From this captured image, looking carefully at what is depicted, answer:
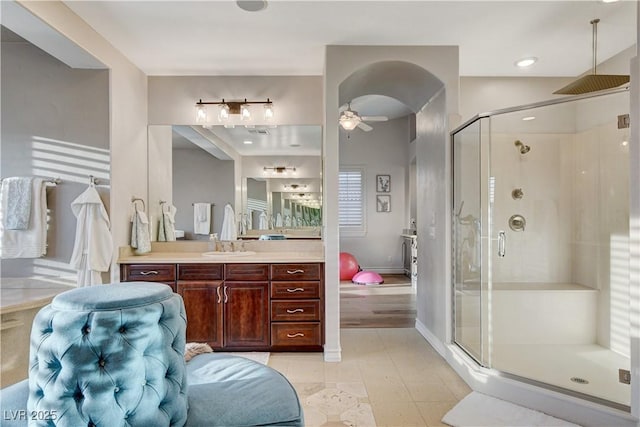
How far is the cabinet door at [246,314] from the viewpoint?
3.23 m

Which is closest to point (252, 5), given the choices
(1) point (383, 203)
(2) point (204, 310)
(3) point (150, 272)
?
(3) point (150, 272)

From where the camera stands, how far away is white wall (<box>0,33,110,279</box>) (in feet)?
10.2

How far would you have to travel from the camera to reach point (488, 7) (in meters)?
2.58

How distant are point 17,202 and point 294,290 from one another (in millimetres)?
2377

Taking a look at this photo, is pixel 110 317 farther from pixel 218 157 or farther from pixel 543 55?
pixel 543 55

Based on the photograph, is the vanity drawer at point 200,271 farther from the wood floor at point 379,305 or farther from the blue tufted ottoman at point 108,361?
the blue tufted ottoman at point 108,361

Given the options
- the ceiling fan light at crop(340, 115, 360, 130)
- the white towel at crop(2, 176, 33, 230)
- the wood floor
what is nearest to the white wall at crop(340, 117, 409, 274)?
the wood floor

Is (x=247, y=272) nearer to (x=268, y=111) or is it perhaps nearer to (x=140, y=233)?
(x=140, y=233)

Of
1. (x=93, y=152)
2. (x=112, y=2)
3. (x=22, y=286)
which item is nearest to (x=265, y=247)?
(x=93, y=152)

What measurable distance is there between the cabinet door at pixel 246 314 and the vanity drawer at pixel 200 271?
0.15m

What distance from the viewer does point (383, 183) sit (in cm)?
745

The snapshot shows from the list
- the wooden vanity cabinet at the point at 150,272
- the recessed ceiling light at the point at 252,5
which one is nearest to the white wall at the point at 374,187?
the wooden vanity cabinet at the point at 150,272

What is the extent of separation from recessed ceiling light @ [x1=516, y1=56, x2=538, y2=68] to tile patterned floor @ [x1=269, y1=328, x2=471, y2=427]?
2938 mm

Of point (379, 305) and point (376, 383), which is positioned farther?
point (379, 305)
